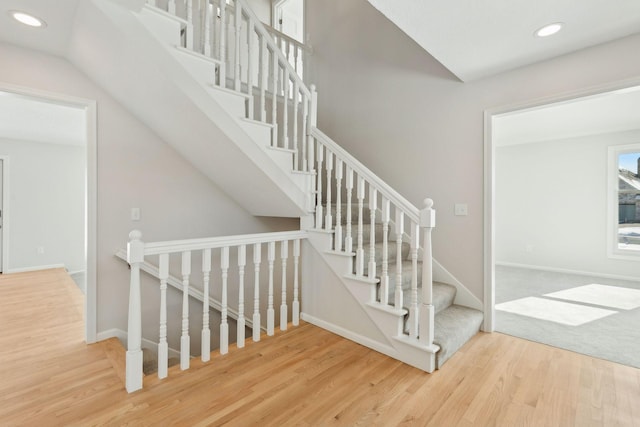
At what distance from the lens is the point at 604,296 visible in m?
3.65

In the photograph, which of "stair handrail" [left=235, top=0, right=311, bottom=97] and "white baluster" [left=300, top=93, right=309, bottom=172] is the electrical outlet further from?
"stair handrail" [left=235, top=0, right=311, bottom=97]

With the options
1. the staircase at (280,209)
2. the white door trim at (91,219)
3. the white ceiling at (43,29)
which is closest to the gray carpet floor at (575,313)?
the staircase at (280,209)

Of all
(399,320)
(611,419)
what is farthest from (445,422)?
(611,419)

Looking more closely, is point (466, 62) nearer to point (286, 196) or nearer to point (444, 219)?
point (444, 219)

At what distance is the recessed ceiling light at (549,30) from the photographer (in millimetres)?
1837

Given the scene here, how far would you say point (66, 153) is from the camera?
223 inches

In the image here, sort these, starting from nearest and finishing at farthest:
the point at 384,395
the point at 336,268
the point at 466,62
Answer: the point at 384,395
the point at 466,62
the point at 336,268

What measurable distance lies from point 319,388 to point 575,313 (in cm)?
300

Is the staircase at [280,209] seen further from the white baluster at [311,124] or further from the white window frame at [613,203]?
the white window frame at [613,203]

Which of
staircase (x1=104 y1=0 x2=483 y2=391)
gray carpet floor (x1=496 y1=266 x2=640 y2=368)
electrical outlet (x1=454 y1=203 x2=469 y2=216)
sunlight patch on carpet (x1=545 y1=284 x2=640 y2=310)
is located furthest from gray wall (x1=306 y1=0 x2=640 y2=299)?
sunlight patch on carpet (x1=545 y1=284 x2=640 y2=310)

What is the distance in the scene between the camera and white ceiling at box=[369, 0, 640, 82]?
1674mm

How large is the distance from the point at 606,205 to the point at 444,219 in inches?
154

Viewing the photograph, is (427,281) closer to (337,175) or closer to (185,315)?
(337,175)

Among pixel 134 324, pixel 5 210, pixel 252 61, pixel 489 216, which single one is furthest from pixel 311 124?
pixel 5 210
